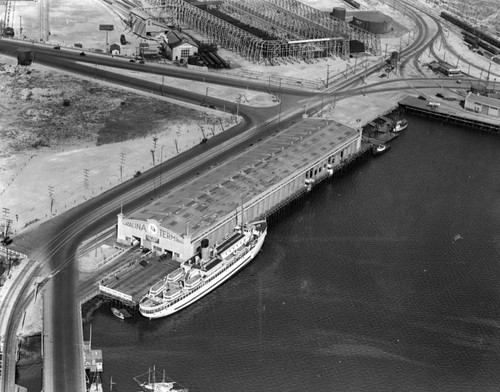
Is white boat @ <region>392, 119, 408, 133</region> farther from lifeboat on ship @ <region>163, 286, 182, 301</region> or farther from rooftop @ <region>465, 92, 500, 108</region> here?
lifeboat on ship @ <region>163, 286, 182, 301</region>

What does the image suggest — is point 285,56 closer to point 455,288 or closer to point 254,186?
point 254,186

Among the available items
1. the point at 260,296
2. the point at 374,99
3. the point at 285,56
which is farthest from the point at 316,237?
the point at 285,56

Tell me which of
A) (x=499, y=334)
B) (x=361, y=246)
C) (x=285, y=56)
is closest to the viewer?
(x=499, y=334)

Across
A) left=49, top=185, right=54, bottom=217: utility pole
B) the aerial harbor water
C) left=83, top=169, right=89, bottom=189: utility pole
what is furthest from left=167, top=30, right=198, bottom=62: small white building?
left=49, top=185, right=54, bottom=217: utility pole

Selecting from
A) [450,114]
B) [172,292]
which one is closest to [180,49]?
[450,114]

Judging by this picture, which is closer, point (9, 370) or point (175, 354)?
point (9, 370)

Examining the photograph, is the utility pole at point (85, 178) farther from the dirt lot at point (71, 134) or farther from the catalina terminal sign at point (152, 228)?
the catalina terminal sign at point (152, 228)
